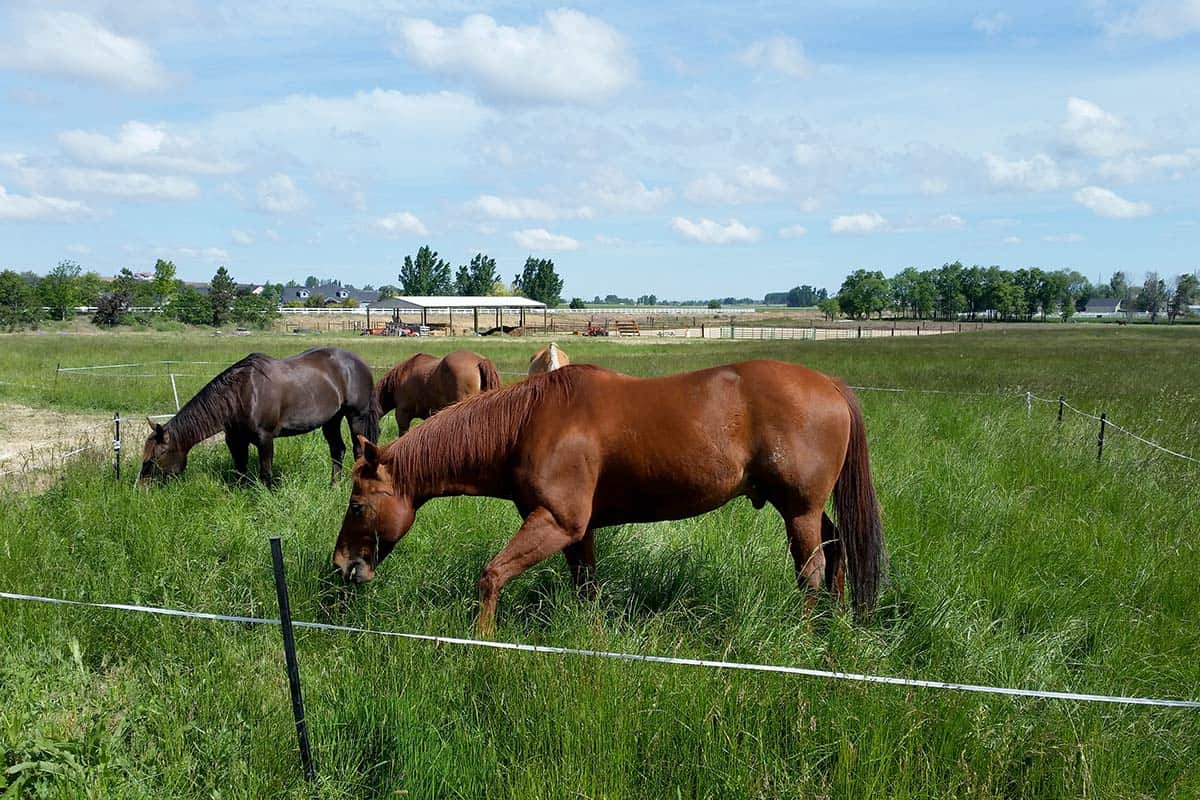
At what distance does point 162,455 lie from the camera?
25.2 feet

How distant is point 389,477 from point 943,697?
3074 millimetres

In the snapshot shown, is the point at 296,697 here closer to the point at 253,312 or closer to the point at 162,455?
the point at 162,455

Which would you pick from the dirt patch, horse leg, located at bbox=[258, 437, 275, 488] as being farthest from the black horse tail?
the dirt patch

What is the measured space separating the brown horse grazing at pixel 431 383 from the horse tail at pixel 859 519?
5598 mm

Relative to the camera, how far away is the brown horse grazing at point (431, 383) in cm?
977

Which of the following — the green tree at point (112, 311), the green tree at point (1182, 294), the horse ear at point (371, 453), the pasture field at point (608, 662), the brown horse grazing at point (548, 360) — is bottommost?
the pasture field at point (608, 662)

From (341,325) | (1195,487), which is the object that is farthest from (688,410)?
(341,325)

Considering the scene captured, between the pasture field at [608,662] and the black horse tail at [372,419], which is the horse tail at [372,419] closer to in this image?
the black horse tail at [372,419]

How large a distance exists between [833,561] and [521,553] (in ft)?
6.65

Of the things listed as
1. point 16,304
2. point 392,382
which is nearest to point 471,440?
point 392,382

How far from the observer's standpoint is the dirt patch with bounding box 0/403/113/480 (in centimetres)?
946

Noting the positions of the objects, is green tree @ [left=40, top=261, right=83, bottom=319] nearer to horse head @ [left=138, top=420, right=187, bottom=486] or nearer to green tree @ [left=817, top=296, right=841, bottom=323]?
horse head @ [left=138, top=420, right=187, bottom=486]

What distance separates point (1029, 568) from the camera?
16.3 ft

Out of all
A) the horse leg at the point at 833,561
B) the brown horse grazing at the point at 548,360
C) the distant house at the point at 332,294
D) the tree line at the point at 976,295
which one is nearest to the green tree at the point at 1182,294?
the tree line at the point at 976,295
